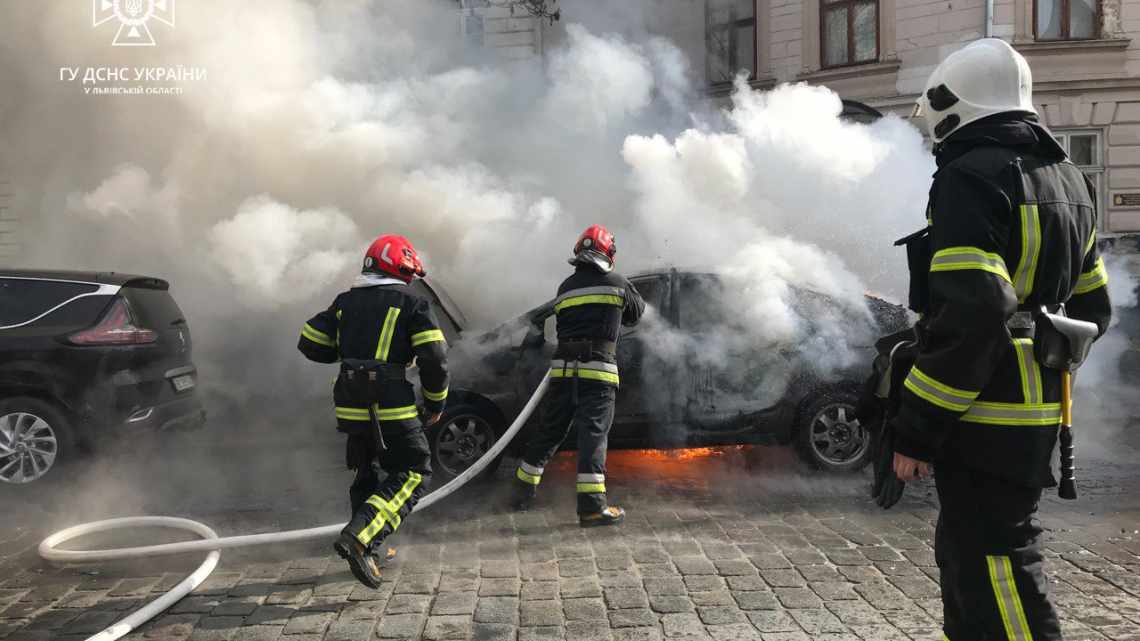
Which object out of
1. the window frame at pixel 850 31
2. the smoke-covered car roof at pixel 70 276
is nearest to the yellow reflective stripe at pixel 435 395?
the smoke-covered car roof at pixel 70 276

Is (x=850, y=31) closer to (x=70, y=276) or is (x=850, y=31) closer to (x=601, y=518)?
(x=601, y=518)

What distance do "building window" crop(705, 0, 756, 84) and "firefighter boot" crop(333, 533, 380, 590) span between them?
13603 millimetres

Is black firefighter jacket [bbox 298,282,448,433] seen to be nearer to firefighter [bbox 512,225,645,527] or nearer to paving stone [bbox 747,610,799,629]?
firefighter [bbox 512,225,645,527]

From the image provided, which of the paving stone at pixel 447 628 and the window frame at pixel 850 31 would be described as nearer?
the paving stone at pixel 447 628

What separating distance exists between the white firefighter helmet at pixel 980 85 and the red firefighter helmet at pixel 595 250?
3.10 metres

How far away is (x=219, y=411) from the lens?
30.8 ft

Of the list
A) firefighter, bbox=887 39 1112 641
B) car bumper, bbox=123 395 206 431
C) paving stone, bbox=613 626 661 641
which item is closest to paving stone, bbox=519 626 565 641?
paving stone, bbox=613 626 661 641

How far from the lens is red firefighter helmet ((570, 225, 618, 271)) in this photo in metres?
5.66

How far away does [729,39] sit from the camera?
16656mm

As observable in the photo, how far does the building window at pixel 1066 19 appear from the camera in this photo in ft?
49.0

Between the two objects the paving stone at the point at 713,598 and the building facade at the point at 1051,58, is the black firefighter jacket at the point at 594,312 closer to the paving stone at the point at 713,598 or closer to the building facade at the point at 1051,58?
the paving stone at the point at 713,598

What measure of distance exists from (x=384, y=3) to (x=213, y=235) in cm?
348

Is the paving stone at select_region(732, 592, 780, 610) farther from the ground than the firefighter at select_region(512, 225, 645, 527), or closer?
closer

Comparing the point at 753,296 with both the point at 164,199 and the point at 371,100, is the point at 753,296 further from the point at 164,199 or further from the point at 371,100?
the point at 164,199
